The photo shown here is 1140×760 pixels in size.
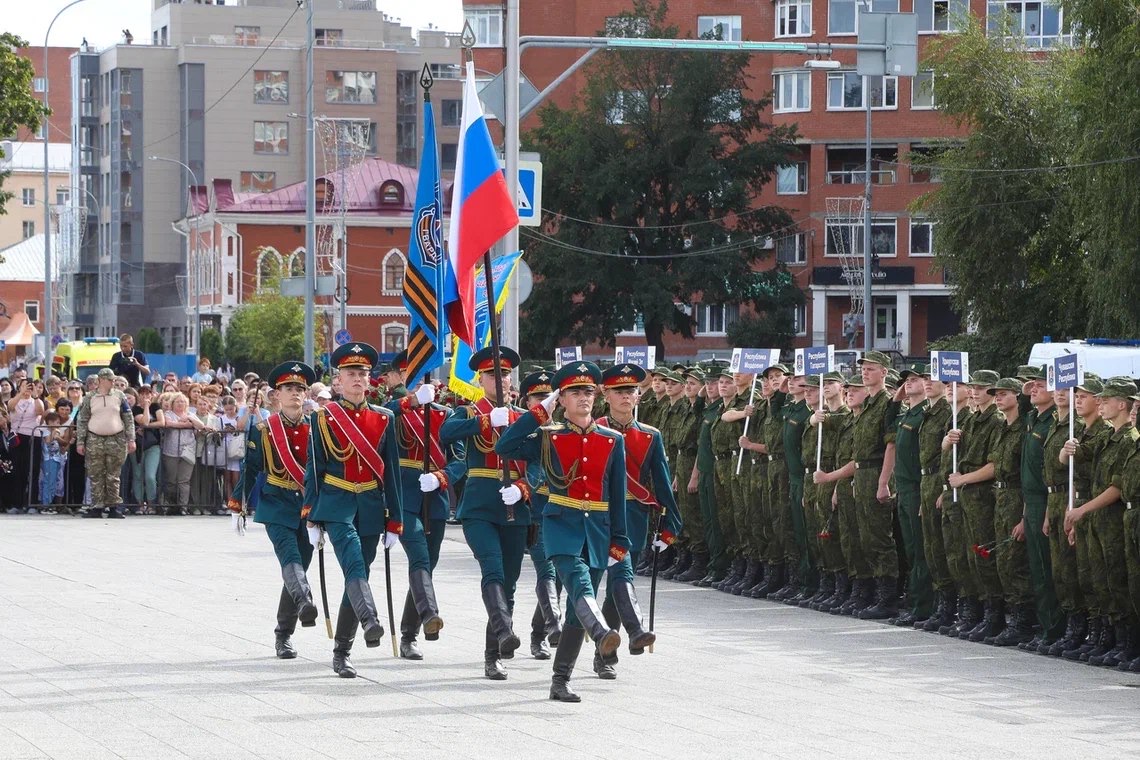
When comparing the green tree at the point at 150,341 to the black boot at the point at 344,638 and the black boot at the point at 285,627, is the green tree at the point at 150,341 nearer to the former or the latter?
the black boot at the point at 285,627

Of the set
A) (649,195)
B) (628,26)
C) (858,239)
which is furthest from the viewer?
(858,239)

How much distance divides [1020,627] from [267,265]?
7992 centimetres

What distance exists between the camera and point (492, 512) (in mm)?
11820

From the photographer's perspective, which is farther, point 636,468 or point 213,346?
point 213,346

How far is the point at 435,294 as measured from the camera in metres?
13.9

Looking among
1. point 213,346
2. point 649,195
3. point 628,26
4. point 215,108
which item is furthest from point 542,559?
point 215,108

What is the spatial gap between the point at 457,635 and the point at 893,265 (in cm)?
6095

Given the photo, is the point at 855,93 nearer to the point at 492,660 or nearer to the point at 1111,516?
the point at 1111,516

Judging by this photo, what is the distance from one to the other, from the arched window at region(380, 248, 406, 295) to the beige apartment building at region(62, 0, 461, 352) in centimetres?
1738

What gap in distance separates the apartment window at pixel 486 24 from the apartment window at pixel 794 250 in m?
14.0

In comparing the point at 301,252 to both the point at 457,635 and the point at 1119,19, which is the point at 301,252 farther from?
the point at 457,635

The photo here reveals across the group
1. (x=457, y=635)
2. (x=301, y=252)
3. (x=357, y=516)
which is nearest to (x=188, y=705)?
(x=357, y=516)

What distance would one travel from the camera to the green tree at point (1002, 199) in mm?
48469

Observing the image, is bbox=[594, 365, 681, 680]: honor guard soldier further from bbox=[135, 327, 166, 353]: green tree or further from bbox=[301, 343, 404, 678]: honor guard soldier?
bbox=[135, 327, 166, 353]: green tree
